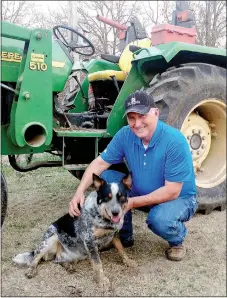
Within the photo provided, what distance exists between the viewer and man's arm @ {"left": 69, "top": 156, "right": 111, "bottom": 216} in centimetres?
282

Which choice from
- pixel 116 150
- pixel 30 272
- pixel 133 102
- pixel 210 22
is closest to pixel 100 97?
pixel 116 150

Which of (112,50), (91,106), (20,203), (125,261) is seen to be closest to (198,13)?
(112,50)

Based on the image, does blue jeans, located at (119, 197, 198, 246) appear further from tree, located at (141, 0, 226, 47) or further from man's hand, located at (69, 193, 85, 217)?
tree, located at (141, 0, 226, 47)

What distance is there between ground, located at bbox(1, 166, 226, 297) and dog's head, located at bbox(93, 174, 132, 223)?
43 centimetres

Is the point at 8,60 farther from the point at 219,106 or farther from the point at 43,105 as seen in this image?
the point at 219,106

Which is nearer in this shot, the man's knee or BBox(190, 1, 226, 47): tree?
the man's knee

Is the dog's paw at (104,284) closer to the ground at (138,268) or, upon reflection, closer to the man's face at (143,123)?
the ground at (138,268)

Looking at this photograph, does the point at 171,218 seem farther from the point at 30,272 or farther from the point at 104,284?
the point at 30,272

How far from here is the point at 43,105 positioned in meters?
2.90

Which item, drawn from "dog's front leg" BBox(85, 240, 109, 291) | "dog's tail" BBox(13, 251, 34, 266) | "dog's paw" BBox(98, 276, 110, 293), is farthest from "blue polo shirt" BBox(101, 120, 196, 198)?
"dog's tail" BBox(13, 251, 34, 266)

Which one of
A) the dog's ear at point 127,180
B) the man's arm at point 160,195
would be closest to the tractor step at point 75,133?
the dog's ear at point 127,180

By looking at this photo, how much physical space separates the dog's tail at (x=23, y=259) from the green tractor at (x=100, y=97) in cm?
33

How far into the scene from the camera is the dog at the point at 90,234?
259 centimetres

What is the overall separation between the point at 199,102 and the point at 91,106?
47.8 inches
